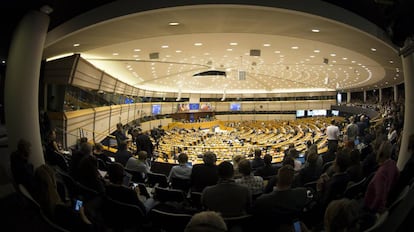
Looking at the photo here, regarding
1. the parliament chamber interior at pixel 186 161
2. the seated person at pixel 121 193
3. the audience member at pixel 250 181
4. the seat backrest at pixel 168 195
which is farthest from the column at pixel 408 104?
the seated person at pixel 121 193

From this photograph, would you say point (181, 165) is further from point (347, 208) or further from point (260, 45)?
point (260, 45)

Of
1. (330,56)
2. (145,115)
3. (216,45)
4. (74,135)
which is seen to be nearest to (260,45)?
(216,45)

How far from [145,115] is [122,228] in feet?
92.5

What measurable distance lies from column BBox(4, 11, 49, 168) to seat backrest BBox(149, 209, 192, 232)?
3.53m

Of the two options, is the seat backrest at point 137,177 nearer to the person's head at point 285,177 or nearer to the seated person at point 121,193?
the seated person at point 121,193

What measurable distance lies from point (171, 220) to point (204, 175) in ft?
4.74

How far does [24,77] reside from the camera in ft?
18.5

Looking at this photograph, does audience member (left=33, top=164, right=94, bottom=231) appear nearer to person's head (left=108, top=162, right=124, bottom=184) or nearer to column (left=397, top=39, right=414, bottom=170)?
person's head (left=108, top=162, right=124, bottom=184)

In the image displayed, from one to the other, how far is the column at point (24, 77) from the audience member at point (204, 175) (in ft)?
10.6

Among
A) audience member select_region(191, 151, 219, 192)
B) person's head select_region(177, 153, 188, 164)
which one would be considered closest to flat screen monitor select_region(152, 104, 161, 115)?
person's head select_region(177, 153, 188, 164)

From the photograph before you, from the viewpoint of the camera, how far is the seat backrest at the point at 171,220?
3.41 metres

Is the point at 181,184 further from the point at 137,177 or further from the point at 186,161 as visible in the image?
the point at 137,177

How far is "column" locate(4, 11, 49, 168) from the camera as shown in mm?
5590

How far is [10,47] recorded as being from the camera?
19.6 feet
